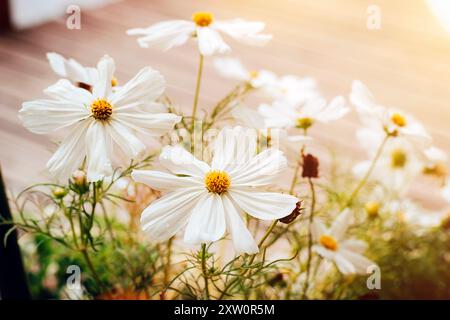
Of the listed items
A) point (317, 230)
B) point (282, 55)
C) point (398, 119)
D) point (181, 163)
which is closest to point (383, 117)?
point (398, 119)

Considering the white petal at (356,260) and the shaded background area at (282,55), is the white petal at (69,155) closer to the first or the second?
the white petal at (356,260)

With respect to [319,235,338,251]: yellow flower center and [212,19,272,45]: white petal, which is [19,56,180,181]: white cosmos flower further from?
[319,235,338,251]: yellow flower center

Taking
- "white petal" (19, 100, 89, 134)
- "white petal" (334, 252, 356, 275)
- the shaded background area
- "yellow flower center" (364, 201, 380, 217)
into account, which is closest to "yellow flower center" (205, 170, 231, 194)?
"white petal" (19, 100, 89, 134)

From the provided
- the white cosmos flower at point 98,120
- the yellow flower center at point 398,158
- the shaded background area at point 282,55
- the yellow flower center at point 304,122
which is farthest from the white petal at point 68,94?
the shaded background area at point 282,55

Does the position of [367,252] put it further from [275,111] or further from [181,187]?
[181,187]

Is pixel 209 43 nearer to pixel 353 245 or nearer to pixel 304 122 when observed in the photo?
pixel 304 122
